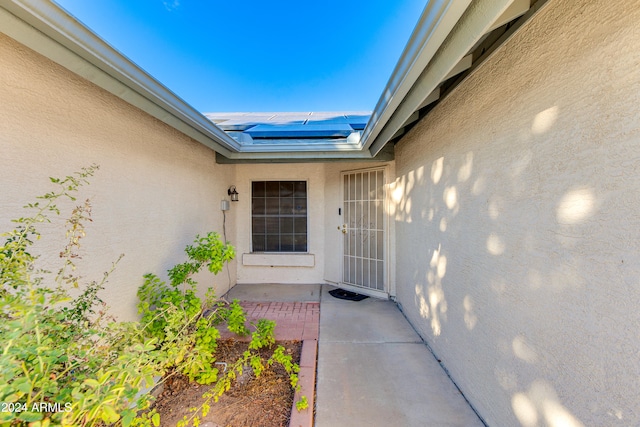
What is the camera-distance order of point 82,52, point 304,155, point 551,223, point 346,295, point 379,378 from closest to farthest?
1. point 551,223
2. point 82,52
3. point 379,378
4. point 304,155
5. point 346,295

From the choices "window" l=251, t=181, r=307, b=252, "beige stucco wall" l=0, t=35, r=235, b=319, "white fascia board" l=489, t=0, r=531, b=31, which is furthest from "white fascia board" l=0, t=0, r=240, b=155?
"window" l=251, t=181, r=307, b=252

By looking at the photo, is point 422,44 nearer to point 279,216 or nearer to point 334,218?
point 334,218

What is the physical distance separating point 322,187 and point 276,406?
186 inches

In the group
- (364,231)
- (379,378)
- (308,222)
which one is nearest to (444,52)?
(379,378)

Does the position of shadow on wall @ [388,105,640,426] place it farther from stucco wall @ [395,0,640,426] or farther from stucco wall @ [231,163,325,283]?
stucco wall @ [231,163,325,283]

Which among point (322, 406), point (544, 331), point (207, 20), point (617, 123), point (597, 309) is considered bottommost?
point (322, 406)

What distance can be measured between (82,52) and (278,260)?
517 cm

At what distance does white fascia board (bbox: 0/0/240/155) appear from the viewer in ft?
4.91

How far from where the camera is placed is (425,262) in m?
3.56

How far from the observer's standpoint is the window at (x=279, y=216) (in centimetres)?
646

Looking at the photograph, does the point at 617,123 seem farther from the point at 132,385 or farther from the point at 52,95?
the point at 52,95

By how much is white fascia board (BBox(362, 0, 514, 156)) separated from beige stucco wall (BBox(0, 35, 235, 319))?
117 inches

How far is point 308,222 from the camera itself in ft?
21.1

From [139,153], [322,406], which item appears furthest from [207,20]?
[322,406]
